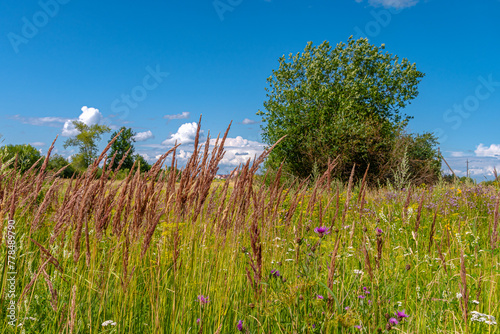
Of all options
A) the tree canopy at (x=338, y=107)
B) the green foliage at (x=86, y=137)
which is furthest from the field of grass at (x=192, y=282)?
the green foliage at (x=86, y=137)

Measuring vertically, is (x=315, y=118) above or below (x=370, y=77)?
below

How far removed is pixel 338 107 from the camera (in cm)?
1889

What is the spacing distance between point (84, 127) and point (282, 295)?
50097mm

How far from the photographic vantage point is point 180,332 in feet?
4.50

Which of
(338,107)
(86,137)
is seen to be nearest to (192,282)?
(338,107)

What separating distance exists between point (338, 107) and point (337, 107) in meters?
0.09

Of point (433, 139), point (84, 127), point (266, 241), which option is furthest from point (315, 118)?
point (84, 127)

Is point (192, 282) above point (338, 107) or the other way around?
the other way around

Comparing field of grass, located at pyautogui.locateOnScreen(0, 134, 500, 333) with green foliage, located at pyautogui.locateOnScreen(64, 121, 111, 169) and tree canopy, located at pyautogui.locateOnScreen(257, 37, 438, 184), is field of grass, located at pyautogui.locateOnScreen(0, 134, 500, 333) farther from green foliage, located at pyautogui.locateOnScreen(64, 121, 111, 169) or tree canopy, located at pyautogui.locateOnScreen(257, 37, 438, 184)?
green foliage, located at pyautogui.locateOnScreen(64, 121, 111, 169)

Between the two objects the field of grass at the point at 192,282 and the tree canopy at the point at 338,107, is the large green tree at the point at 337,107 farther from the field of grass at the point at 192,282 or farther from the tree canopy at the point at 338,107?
the field of grass at the point at 192,282

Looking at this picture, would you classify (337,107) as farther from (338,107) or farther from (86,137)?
(86,137)

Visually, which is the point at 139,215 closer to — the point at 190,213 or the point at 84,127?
the point at 190,213

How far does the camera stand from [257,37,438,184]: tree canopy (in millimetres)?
15422

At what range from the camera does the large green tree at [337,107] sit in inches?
608
